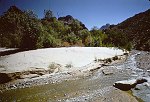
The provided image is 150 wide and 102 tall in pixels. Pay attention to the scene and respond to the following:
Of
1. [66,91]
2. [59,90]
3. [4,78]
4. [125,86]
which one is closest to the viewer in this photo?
[125,86]

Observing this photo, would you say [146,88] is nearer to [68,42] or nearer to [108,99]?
[108,99]

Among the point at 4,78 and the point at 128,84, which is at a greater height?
the point at 128,84

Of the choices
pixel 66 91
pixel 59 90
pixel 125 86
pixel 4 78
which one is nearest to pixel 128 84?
pixel 125 86

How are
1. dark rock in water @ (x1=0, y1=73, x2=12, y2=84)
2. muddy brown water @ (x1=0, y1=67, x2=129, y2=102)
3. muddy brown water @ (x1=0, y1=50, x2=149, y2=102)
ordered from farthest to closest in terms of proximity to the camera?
dark rock in water @ (x1=0, y1=73, x2=12, y2=84), muddy brown water @ (x1=0, y1=67, x2=129, y2=102), muddy brown water @ (x1=0, y1=50, x2=149, y2=102)

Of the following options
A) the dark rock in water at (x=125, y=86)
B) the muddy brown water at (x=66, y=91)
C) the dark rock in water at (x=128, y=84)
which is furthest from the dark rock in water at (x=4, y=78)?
the dark rock in water at (x=125, y=86)

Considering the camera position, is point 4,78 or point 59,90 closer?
point 59,90

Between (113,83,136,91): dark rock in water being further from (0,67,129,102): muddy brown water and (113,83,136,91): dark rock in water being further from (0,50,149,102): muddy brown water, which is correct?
(0,67,129,102): muddy brown water

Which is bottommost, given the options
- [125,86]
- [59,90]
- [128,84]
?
[59,90]

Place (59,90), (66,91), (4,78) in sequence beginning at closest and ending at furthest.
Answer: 1. (66,91)
2. (59,90)
3. (4,78)

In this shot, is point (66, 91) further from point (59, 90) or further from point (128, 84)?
point (128, 84)

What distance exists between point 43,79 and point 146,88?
773 cm

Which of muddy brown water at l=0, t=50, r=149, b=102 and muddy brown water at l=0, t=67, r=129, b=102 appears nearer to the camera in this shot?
muddy brown water at l=0, t=50, r=149, b=102

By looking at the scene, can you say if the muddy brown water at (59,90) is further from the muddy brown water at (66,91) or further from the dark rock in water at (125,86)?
the dark rock in water at (125,86)

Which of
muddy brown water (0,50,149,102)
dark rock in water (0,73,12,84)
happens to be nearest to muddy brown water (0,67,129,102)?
muddy brown water (0,50,149,102)
